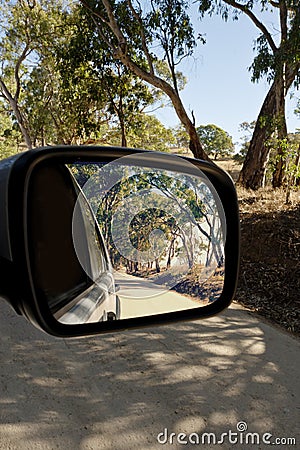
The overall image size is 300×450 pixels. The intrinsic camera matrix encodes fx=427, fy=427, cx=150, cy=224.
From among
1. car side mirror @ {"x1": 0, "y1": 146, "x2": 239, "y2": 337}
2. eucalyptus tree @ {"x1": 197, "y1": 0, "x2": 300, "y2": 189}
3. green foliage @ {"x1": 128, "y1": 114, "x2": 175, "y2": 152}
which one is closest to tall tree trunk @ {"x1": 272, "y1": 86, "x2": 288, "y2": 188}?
eucalyptus tree @ {"x1": 197, "y1": 0, "x2": 300, "y2": 189}

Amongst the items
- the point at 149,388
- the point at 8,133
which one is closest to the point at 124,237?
the point at 149,388

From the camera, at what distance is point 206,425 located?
9.55 ft

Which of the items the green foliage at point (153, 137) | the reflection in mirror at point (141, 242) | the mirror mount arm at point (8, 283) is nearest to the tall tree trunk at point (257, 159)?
the green foliage at point (153, 137)

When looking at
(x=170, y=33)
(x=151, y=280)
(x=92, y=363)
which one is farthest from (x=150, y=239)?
(x=170, y=33)

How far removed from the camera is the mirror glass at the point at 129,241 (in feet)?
3.36

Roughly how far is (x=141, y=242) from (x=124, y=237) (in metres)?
0.05

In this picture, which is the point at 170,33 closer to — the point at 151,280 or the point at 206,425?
the point at 206,425

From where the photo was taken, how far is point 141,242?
1087mm

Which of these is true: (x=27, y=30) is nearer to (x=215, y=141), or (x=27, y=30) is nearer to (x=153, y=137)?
(x=153, y=137)

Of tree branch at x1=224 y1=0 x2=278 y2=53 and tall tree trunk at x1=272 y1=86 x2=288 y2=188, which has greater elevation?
tree branch at x1=224 y1=0 x2=278 y2=53

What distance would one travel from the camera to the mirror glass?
3.36 ft

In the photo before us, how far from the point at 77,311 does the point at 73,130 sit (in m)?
20.7

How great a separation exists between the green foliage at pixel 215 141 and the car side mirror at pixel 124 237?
38.2 metres

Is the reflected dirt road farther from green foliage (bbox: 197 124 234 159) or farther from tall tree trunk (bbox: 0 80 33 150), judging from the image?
Result: green foliage (bbox: 197 124 234 159)
